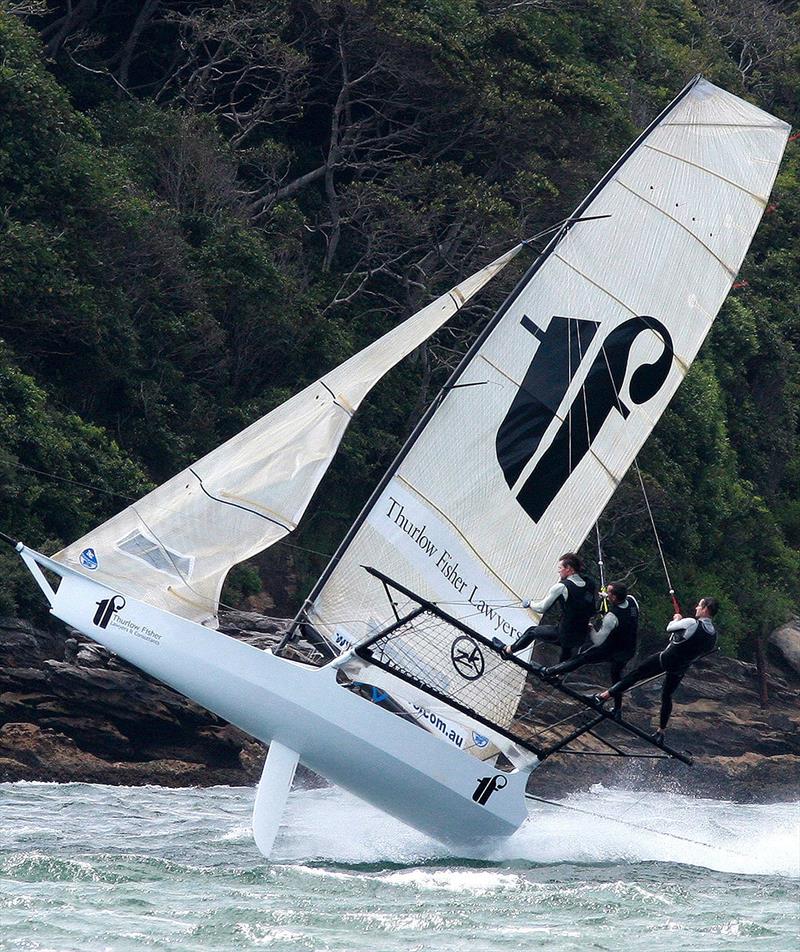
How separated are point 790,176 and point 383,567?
86.9 ft

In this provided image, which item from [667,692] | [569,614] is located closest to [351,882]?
[569,614]

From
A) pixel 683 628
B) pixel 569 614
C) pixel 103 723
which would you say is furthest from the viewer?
pixel 103 723

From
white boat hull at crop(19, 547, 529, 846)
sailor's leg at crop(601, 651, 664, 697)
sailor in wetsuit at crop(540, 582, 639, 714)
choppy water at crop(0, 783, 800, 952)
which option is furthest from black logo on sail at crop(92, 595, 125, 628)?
sailor's leg at crop(601, 651, 664, 697)

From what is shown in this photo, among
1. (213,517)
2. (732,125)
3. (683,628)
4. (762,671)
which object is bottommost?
(762,671)

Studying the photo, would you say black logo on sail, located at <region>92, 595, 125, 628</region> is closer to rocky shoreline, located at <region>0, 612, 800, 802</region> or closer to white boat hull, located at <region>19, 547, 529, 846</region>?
white boat hull, located at <region>19, 547, 529, 846</region>

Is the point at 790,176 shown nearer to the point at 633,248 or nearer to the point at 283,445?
the point at 633,248

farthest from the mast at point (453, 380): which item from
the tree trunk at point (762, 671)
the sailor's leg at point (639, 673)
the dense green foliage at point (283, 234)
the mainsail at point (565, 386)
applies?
the tree trunk at point (762, 671)

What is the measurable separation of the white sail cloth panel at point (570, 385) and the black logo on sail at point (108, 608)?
1.84 m

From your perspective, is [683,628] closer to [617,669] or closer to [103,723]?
[617,669]

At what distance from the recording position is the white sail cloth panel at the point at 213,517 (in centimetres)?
1320

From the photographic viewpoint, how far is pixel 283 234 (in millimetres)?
24875

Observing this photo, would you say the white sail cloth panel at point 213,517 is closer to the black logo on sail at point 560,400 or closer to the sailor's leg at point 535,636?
the black logo on sail at point 560,400

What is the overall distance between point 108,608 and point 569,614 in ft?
13.0

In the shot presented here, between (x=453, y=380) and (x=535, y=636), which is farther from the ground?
(x=453, y=380)
